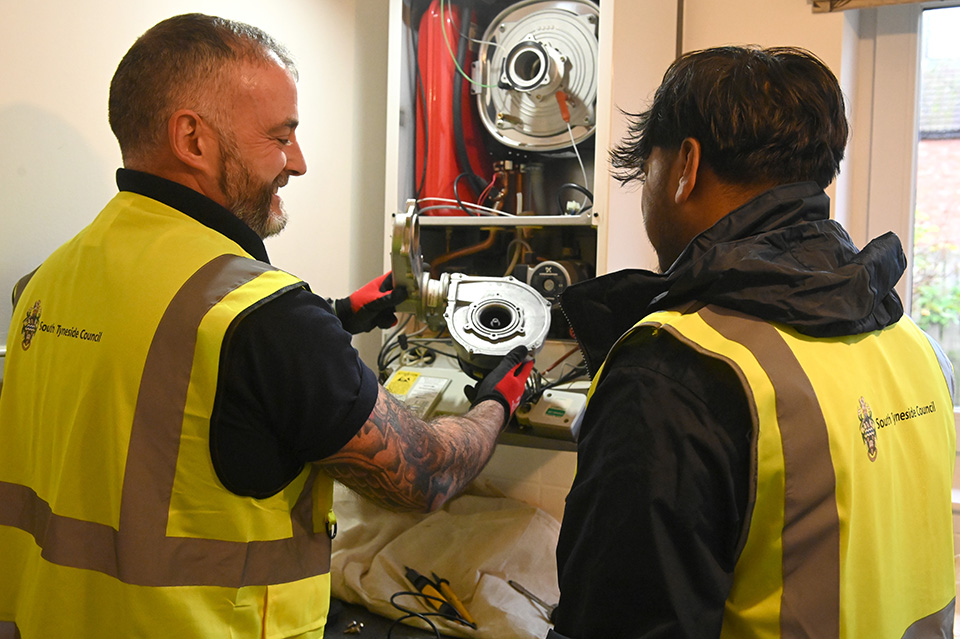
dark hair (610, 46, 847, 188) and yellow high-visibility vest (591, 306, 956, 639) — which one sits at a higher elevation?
dark hair (610, 46, 847, 188)

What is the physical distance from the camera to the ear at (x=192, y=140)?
0.94 metres

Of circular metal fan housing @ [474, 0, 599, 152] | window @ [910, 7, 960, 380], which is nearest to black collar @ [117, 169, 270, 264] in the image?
circular metal fan housing @ [474, 0, 599, 152]

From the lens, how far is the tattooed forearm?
0.92 metres

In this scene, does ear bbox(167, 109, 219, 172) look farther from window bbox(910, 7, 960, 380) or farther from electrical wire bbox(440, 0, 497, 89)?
window bbox(910, 7, 960, 380)

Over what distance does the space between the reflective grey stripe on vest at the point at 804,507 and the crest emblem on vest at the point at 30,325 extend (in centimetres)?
88

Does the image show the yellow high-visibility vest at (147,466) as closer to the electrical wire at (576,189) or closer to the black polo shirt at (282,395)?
the black polo shirt at (282,395)

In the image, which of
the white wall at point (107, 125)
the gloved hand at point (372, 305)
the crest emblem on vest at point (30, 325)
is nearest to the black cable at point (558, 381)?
the gloved hand at point (372, 305)

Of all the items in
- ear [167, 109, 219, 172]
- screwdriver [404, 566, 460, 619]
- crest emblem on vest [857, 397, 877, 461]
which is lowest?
screwdriver [404, 566, 460, 619]

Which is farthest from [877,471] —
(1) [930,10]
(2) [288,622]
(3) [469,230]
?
(1) [930,10]

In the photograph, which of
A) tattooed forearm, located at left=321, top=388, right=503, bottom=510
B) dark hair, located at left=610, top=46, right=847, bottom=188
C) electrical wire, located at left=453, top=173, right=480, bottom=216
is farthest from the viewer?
electrical wire, located at left=453, top=173, right=480, bottom=216

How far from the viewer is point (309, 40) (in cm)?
186

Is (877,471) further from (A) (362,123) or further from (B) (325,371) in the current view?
(A) (362,123)

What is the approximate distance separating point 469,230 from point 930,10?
4.61 ft

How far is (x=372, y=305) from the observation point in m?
1.52
